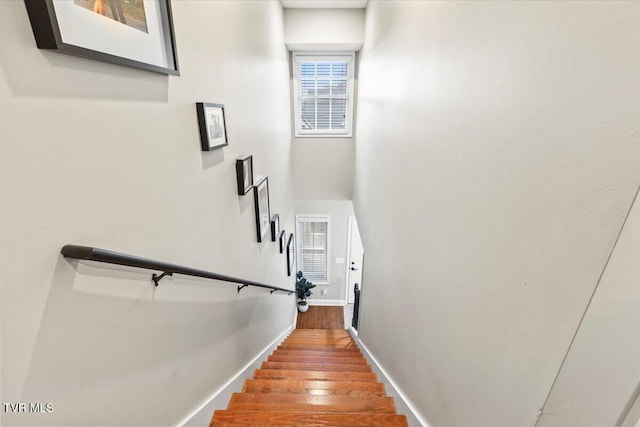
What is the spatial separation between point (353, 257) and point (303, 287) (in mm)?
1246

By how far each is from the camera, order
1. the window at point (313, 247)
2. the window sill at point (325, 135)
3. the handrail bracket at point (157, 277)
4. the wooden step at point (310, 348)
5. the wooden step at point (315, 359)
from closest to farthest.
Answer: the handrail bracket at point (157, 277) → the wooden step at point (315, 359) → the wooden step at point (310, 348) → the window sill at point (325, 135) → the window at point (313, 247)

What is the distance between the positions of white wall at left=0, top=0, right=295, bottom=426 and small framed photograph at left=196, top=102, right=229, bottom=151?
45 millimetres

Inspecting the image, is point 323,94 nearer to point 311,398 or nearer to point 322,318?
point 322,318

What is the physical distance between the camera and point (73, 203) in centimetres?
69

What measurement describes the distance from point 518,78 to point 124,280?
124 centimetres

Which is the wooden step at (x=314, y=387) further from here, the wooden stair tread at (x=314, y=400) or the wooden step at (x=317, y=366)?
the wooden step at (x=317, y=366)

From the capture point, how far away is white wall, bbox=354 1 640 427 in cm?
52

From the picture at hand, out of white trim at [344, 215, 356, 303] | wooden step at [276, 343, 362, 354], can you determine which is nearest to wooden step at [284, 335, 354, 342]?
wooden step at [276, 343, 362, 354]

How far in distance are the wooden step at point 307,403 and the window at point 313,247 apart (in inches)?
175

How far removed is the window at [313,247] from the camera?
616 cm

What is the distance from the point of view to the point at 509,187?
2.53ft

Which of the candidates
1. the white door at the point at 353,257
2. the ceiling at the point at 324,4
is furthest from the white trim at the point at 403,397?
the ceiling at the point at 324,4

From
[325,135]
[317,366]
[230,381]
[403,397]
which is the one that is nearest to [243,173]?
[230,381]

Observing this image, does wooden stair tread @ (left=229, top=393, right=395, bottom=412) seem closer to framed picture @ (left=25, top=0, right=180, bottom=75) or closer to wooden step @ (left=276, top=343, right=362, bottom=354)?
wooden step @ (left=276, top=343, right=362, bottom=354)
